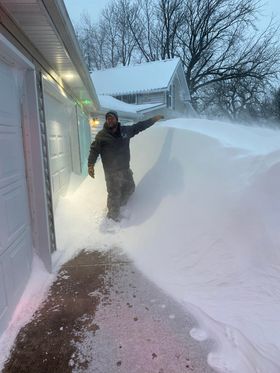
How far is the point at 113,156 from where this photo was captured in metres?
5.46

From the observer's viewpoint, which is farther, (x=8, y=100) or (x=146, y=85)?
(x=146, y=85)

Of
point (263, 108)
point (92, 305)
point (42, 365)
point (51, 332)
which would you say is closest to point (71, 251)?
point (92, 305)

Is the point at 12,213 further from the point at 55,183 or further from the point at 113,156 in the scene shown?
the point at 55,183

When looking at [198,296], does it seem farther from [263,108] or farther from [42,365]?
[263,108]

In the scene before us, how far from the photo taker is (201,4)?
30281mm

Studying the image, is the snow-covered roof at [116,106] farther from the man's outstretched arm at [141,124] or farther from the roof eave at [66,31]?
the man's outstretched arm at [141,124]

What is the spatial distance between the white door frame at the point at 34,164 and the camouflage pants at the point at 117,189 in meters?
1.58

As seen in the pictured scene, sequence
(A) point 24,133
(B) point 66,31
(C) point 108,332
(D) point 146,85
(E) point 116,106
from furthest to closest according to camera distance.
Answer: (D) point 146,85 < (E) point 116,106 < (B) point 66,31 < (A) point 24,133 < (C) point 108,332

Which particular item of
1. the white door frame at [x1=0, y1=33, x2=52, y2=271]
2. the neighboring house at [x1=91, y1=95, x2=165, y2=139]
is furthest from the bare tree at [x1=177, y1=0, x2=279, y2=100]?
the white door frame at [x1=0, y1=33, x2=52, y2=271]

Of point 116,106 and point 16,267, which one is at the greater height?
A: point 116,106

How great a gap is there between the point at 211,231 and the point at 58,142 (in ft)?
12.4

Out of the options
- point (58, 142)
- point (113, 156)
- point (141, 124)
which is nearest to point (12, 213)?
point (113, 156)

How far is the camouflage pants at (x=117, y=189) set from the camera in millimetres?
5355

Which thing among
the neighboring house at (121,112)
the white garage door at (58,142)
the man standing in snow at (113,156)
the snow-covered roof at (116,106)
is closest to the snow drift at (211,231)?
the man standing in snow at (113,156)
